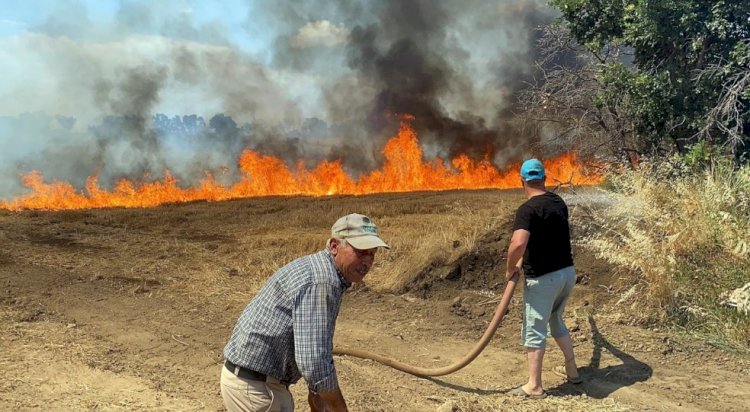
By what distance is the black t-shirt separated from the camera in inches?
174

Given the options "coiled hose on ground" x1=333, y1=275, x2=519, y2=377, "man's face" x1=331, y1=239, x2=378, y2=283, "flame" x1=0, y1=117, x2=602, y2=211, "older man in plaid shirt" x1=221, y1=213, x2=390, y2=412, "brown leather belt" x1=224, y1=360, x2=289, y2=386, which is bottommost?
"coiled hose on ground" x1=333, y1=275, x2=519, y2=377

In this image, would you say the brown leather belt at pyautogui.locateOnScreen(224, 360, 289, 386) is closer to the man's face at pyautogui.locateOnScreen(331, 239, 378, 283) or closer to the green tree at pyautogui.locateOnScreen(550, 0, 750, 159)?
the man's face at pyautogui.locateOnScreen(331, 239, 378, 283)

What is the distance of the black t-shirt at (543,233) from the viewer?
14.5ft

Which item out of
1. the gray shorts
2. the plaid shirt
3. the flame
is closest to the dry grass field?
the gray shorts

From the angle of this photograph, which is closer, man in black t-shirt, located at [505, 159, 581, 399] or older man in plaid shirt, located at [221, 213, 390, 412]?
older man in plaid shirt, located at [221, 213, 390, 412]

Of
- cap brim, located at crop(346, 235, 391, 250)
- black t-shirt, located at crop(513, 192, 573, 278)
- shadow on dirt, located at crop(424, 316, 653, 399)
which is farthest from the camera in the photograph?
shadow on dirt, located at crop(424, 316, 653, 399)

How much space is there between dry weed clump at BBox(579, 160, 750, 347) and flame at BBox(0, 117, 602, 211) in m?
19.3

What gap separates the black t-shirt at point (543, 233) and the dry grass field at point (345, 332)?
3.59ft

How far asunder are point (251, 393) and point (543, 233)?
2756mm

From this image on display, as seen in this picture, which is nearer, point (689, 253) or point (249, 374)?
point (249, 374)

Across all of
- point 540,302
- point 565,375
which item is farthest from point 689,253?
point 540,302

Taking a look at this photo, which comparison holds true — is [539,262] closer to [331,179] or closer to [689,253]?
[689,253]

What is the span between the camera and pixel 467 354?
4773mm

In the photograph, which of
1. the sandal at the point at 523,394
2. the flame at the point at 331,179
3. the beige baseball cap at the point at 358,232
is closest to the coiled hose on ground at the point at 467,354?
the sandal at the point at 523,394
